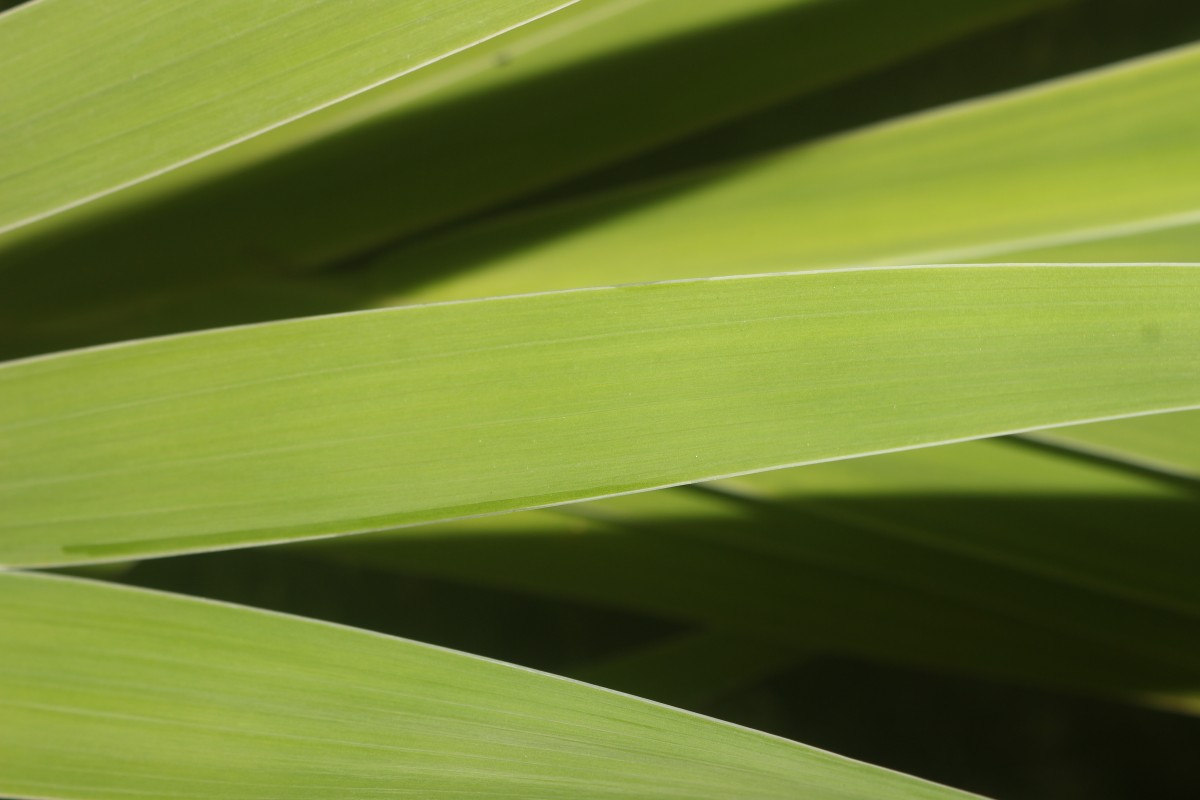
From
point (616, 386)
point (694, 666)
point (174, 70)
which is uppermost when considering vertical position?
point (174, 70)

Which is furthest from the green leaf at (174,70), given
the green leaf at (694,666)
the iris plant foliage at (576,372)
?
the green leaf at (694,666)

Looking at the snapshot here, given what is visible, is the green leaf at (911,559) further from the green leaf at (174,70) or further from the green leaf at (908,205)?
the green leaf at (174,70)

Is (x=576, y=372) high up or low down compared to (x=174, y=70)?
down

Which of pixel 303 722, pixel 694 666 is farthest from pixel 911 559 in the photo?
pixel 303 722

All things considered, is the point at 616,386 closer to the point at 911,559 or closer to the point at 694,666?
the point at 911,559

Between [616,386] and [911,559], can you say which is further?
[911,559]

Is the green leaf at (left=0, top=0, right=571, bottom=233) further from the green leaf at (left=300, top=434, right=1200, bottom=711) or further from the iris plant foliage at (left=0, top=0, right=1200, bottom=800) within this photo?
the green leaf at (left=300, top=434, right=1200, bottom=711)
